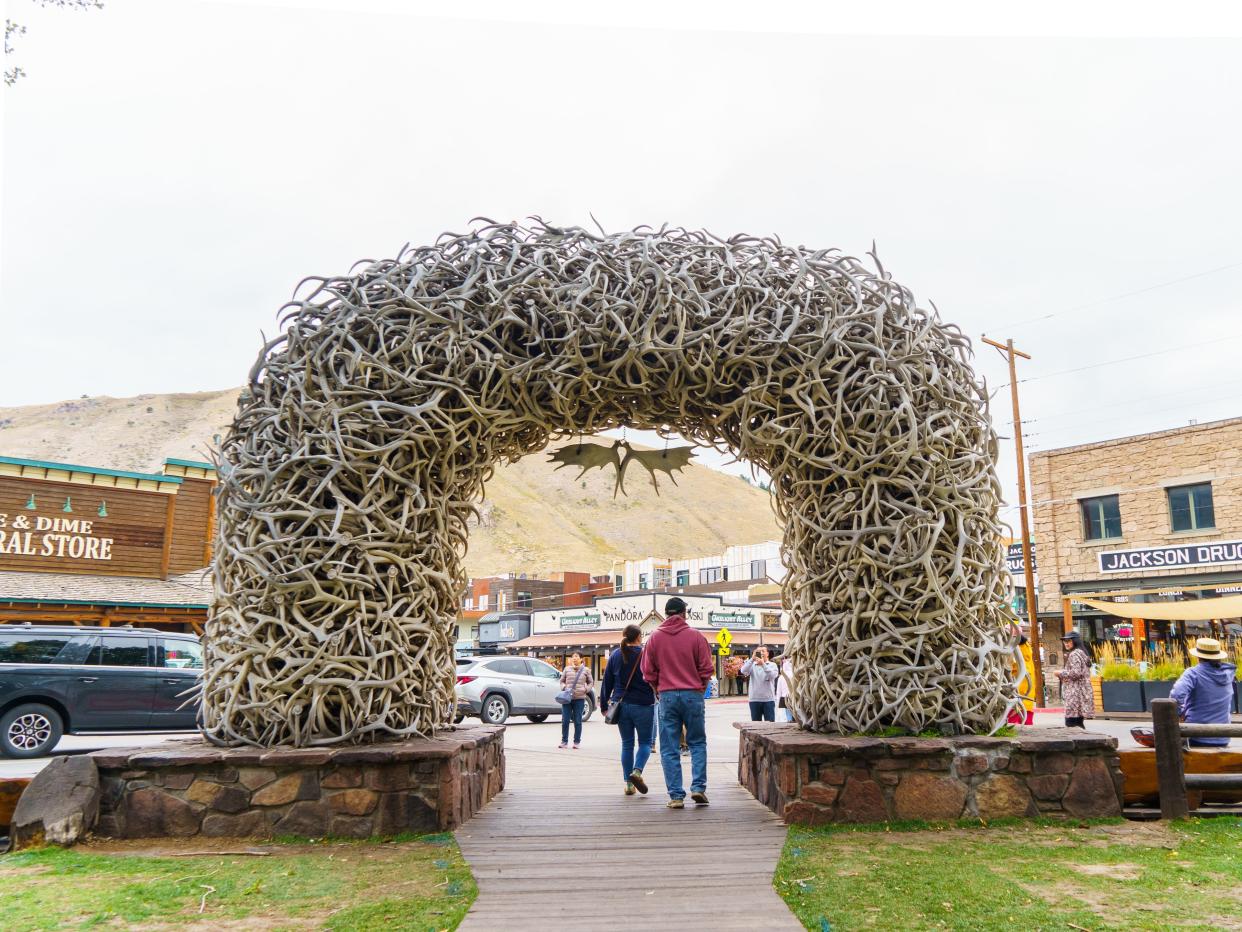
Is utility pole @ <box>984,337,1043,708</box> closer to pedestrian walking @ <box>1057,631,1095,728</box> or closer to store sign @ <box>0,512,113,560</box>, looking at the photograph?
pedestrian walking @ <box>1057,631,1095,728</box>

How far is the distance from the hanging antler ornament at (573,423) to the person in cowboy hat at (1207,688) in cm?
170

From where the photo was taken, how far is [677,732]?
758 cm

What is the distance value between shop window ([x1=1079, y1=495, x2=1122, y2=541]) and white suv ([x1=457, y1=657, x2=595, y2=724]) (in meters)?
15.4

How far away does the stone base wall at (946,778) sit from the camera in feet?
21.4

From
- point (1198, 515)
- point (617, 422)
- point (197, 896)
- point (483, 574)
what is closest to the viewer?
point (197, 896)

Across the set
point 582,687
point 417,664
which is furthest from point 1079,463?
point 417,664

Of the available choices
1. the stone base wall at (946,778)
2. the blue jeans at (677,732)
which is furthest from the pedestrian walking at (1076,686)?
the blue jeans at (677,732)

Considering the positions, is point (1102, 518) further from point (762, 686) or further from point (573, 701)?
point (573, 701)

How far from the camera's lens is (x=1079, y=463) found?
2730cm

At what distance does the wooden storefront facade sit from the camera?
21.0 meters

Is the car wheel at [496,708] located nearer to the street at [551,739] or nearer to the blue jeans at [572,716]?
the street at [551,739]

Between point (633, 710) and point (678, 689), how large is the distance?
1010 millimetres

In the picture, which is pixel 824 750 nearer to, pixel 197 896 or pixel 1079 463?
pixel 197 896

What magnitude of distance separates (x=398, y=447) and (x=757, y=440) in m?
2.63
